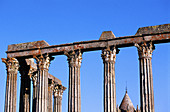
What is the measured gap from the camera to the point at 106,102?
122 feet

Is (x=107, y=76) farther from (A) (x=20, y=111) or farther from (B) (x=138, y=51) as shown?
(A) (x=20, y=111)

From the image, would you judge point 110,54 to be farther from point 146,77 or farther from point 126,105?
point 126,105

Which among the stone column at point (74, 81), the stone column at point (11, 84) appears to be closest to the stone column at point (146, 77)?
the stone column at point (74, 81)

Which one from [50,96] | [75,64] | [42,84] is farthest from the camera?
[50,96]

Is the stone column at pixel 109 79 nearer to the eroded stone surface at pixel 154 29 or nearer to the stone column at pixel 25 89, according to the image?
the eroded stone surface at pixel 154 29

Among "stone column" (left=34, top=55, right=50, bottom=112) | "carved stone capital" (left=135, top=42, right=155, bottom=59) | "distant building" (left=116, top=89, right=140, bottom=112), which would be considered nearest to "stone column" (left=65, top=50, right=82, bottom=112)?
"stone column" (left=34, top=55, right=50, bottom=112)

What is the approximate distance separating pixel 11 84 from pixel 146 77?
14.0 meters

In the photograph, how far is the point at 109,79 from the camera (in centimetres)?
3806

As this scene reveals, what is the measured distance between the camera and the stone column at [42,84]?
39594 mm

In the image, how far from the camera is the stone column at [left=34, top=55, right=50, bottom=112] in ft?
130

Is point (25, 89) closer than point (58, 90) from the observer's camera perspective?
Yes

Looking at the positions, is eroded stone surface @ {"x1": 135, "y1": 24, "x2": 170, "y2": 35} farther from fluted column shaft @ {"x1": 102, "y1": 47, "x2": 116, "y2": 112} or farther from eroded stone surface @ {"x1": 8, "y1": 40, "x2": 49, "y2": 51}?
eroded stone surface @ {"x1": 8, "y1": 40, "x2": 49, "y2": 51}

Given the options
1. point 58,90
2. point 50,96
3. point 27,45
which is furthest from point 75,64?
point 58,90

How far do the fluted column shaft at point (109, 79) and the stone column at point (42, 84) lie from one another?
20.2 feet
